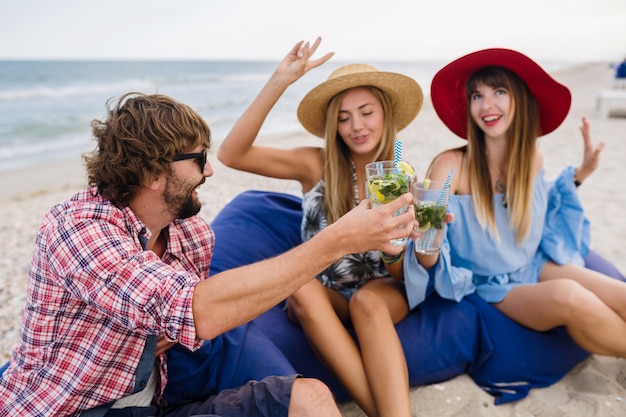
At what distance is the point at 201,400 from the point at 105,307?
976mm

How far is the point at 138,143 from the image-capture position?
190 centimetres

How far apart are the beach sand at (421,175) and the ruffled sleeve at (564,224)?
2.30ft

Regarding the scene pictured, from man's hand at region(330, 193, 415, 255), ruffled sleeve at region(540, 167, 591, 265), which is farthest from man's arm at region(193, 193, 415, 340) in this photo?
ruffled sleeve at region(540, 167, 591, 265)

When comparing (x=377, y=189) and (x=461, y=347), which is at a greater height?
(x=377, y=189)

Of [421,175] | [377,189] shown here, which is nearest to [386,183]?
[377,189]

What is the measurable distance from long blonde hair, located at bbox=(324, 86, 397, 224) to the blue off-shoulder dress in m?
0.52

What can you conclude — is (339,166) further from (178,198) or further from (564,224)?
(564,224)

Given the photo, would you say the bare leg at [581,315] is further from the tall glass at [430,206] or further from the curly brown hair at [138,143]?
the curly brown hair at [138,143]

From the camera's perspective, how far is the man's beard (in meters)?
1.99

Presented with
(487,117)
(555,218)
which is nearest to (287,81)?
(487,117)

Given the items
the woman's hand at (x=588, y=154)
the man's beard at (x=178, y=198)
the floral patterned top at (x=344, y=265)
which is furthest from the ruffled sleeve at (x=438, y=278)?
the man's beard at (x=178, y=198)

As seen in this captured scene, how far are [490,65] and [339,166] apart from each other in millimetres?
1181

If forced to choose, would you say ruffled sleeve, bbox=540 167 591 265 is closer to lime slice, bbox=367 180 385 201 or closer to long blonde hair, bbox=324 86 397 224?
long blonde hair, bbox=324 86 397 224

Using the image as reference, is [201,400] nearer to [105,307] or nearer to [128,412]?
[128,412]
